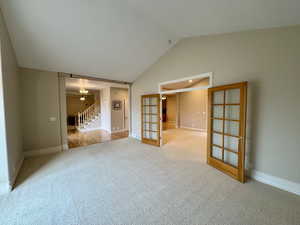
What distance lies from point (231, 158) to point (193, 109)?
217 inches

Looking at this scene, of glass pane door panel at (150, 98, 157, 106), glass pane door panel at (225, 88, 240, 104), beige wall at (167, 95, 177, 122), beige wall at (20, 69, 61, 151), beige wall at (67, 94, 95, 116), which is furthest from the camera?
beige wall at (67, 94, 95, 116)

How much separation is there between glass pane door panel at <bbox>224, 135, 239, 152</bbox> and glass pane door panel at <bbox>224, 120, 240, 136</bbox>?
0.42 ft

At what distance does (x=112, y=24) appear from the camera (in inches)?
115

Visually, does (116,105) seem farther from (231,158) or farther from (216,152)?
(231,158)

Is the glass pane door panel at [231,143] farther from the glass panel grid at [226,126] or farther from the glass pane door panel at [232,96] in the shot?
the glass pane door panel at [232,96]

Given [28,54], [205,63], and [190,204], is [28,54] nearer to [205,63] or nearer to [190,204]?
[205,63]

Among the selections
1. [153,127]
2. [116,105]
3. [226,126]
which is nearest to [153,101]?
[153,127]

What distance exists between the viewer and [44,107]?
3.94 m

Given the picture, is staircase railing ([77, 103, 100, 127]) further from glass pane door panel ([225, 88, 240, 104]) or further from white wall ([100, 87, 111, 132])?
glass pane door panel ([225, 88, 240, 104])

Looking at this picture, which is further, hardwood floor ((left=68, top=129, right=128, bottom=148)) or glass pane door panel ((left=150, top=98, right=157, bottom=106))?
hardwood floor ((left=68, top=129, right=128, bottom=148))

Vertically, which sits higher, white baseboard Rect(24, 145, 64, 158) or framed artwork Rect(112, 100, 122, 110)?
framed artwork Rect(112, 100, 122, 110)

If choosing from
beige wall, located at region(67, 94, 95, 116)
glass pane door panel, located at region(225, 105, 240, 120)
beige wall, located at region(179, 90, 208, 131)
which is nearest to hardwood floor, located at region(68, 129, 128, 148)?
beige wall, located at region(179, 90, 208, 131)

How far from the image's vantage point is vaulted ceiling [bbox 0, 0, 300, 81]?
82.7 inches

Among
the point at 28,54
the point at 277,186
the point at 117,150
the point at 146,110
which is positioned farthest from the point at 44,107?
the point at 277,186
